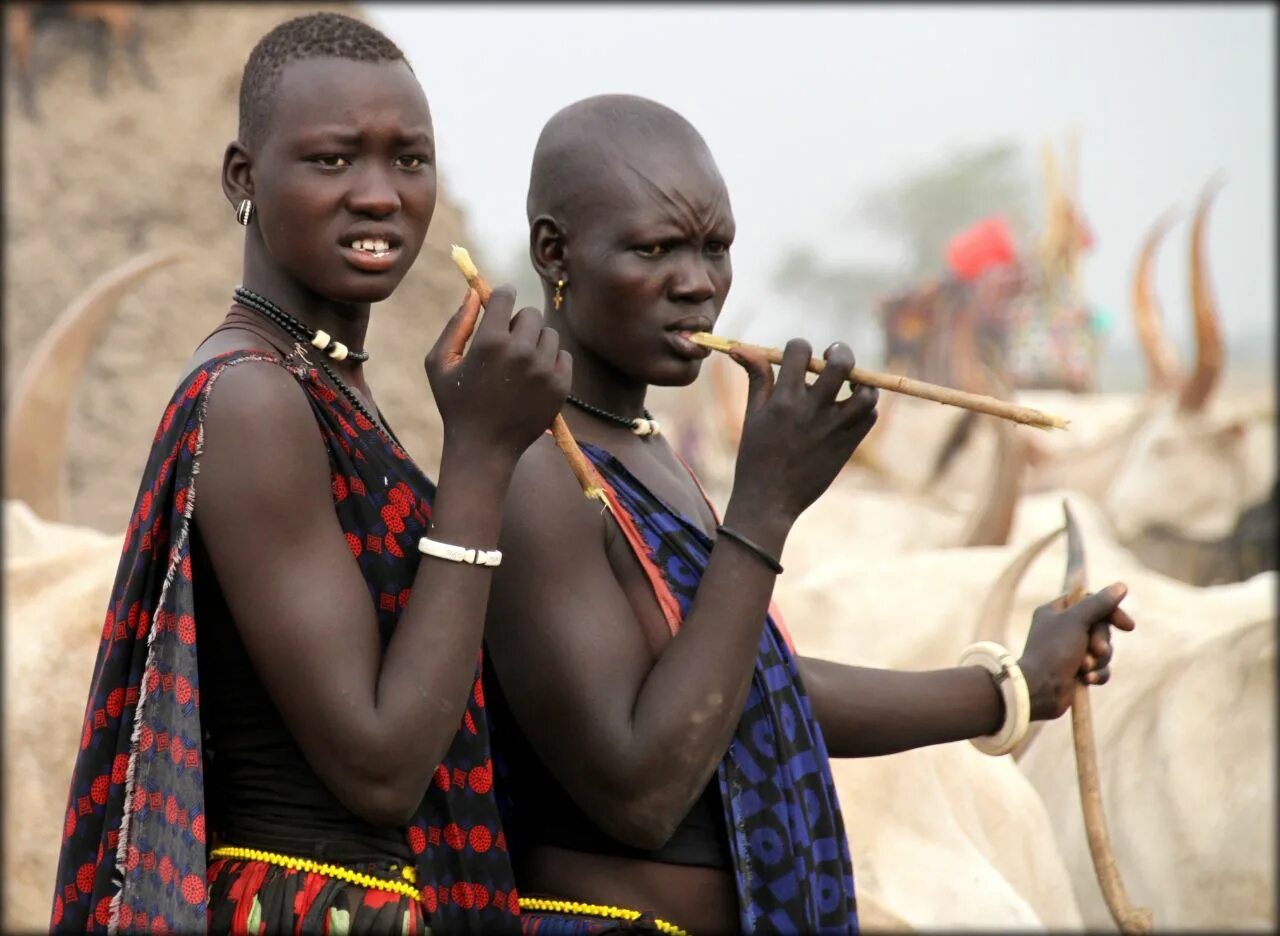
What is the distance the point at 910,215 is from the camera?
50.4 m

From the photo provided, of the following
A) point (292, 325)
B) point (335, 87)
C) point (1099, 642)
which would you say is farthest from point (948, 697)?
point (335, 87)

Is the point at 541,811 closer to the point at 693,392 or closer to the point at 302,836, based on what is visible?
the point at 302,836

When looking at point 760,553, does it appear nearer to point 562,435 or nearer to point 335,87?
point 562,435

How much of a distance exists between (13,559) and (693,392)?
9.85 metres

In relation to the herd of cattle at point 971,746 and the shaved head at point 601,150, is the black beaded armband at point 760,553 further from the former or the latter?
the herd of cattle at point 971,746

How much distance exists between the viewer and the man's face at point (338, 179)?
1.76 metres

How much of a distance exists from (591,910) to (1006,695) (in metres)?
0.65

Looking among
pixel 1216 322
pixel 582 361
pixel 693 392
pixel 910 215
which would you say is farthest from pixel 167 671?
pixel 910 215

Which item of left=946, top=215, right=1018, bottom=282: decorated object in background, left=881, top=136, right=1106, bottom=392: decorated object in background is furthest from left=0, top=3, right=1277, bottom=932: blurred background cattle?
left=946, top=215, right=1018, bottom=282: decorated object in background

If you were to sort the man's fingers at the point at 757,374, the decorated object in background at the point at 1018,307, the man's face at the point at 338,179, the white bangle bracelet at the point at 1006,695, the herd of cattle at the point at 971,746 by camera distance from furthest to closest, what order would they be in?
1. the decorated object in background at the point at 1018,307
2. the herd of cattle at the point at 971,746
3. the white bangle bracelet at the point at 1006,695
4. the man's fingers at the point at 757,374
5. the man's face at the point at 338,179

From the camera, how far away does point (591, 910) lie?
1911 mm

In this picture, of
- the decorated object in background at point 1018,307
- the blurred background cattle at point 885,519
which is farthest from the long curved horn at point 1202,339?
the decorated object in background at point 1018,307

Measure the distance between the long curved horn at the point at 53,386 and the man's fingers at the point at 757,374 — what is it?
263cm

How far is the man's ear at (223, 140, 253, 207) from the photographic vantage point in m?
1.82
